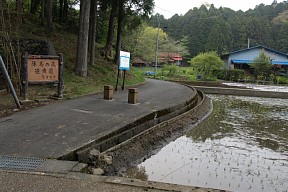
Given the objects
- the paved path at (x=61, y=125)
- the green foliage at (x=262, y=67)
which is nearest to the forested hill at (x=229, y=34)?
the green foliage at (x=262, y=67)

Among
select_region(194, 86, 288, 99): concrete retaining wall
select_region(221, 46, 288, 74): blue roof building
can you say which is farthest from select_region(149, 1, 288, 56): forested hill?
select_region(194, 86, 288, 99): concrete retaining wall

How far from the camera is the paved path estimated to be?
482cm

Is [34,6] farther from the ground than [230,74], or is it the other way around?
[34,6]

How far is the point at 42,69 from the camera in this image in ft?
29.5

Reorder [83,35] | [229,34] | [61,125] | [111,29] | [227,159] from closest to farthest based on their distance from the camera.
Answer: [227,159]
[61,125]
[83,35]
[111,29]
[229,34]

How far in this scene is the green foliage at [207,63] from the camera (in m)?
32.7

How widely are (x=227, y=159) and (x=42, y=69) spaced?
6.02 m

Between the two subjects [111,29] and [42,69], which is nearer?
[42,69]

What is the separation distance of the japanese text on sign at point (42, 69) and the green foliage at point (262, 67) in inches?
1185

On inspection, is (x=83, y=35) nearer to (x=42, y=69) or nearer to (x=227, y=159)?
(x=42, y=69)

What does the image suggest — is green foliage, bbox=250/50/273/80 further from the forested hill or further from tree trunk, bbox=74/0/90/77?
tree trunk, bbox=74/0/90/77

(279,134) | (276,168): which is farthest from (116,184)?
(279,134)

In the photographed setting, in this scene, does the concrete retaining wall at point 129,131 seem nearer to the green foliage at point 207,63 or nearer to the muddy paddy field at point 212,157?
the muddy paddy field at point 212,157

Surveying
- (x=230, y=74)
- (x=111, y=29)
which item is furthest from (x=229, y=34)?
(x=111, y=29)
